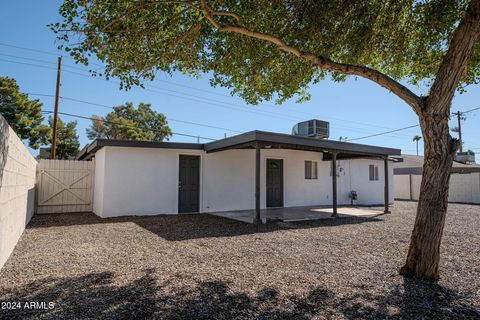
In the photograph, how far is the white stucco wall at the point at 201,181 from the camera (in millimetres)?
8938

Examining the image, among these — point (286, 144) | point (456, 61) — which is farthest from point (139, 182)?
point (456, 61)

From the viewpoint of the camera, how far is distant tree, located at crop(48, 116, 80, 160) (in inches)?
938

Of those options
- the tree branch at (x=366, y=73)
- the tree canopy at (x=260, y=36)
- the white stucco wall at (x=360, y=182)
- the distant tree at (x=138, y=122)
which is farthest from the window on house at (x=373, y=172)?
the distant tree at (x=138, y=122)

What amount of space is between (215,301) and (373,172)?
1380 centimetres

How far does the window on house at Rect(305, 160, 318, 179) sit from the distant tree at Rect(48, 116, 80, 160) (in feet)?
65.4

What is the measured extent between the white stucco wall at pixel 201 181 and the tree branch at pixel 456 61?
25.0ft

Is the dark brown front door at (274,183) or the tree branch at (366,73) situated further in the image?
the dark brown front door at (274,183)

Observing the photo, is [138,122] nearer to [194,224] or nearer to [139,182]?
[139,182]

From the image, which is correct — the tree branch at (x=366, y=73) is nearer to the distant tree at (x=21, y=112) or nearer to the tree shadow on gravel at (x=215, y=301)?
the tree shadow on gravel at (x=215, y=301)

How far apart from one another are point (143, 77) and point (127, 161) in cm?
417

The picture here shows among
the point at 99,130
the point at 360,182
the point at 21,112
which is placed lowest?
the point at 360,182

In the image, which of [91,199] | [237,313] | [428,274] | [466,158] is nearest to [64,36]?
[237,313]

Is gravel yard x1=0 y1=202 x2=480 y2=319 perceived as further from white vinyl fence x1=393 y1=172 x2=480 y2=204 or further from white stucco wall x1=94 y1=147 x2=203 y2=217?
white vinyl fence x1=393 y1=172 x2=480 y2=204

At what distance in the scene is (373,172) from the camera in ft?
48.6
